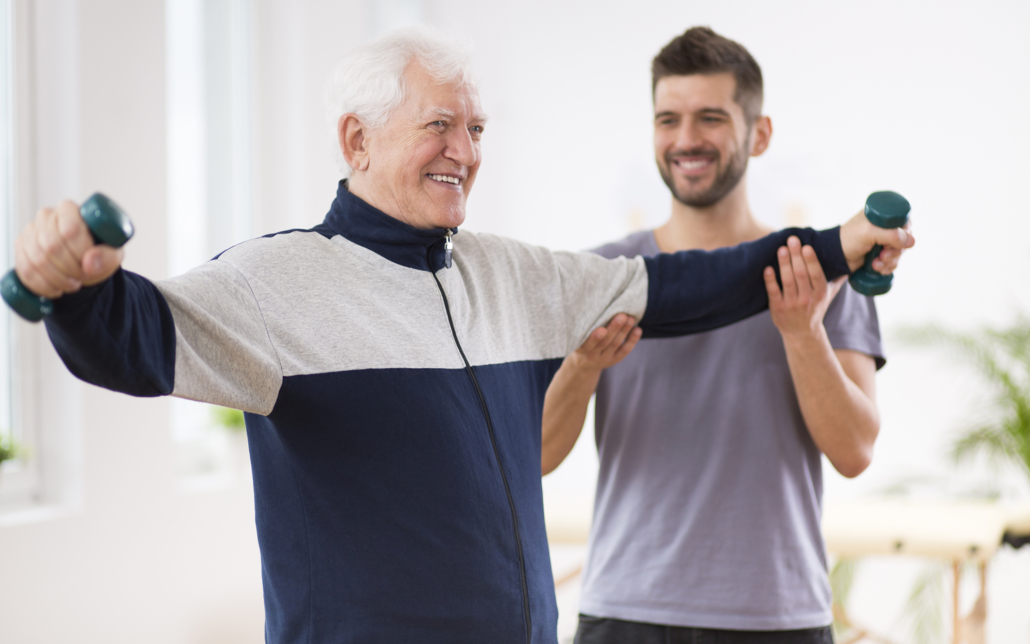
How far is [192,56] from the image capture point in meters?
3.36

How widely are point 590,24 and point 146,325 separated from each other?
4.14m

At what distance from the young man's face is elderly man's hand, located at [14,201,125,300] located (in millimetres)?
1056

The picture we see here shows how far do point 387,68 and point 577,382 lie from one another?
63 centimetres

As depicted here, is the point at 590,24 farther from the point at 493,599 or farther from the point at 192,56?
the point at 493,599

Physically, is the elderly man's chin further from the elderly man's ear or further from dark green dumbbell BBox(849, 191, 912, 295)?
dark green dumbbell BBox(849, 191, 912, 295)

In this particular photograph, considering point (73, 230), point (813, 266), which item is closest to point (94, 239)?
point (73, 230)

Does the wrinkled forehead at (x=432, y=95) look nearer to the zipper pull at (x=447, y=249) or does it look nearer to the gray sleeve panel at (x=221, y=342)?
the zipper pull at (x=447, y=249)

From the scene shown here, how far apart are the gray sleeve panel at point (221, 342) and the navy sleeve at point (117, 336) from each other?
29 mm

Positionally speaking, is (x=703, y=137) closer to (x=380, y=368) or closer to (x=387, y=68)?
(x=387, y=68)

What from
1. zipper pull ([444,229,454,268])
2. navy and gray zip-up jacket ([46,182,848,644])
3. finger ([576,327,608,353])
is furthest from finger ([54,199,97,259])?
finger ([576,327,608,353])

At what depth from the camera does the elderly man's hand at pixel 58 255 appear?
2.35 ft

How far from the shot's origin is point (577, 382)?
1.47 metres

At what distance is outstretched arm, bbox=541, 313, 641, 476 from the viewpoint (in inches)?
52.5

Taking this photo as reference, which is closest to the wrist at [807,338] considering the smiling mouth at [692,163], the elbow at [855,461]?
the elbow at [855,461]
